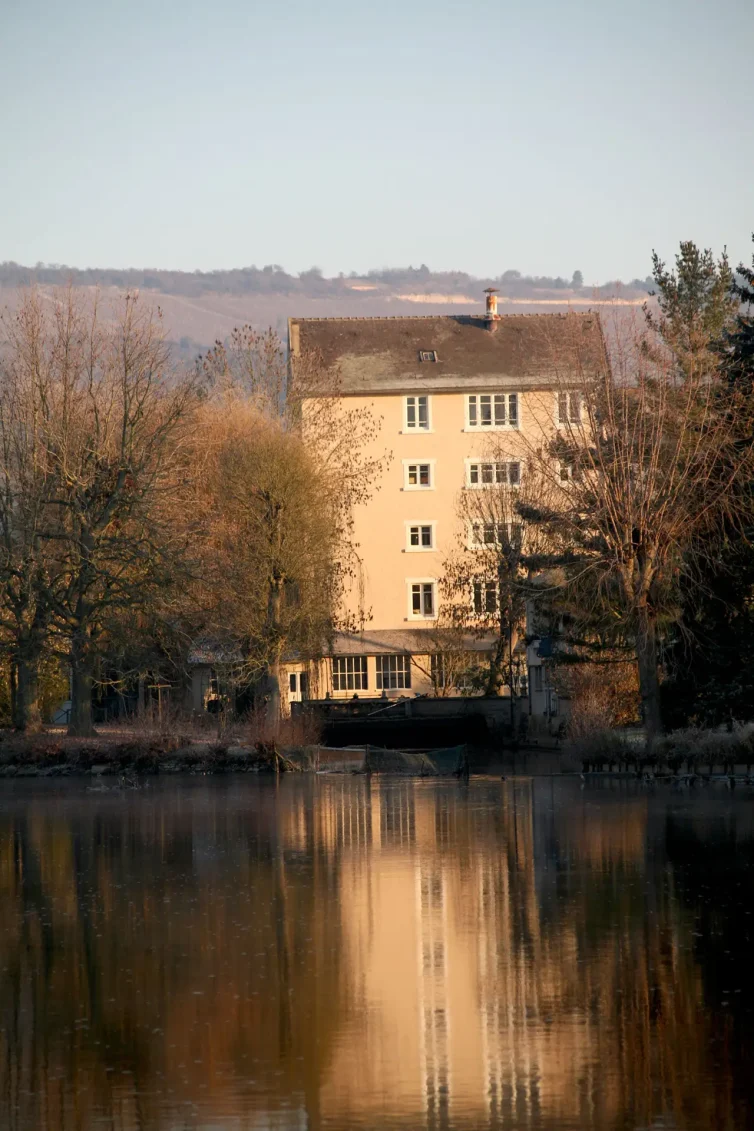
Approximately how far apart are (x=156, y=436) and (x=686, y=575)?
19.6 meters

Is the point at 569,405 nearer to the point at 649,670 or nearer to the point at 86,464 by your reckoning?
the point at 649,670

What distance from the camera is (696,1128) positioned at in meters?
7.87

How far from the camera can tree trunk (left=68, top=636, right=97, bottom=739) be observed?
49281mm

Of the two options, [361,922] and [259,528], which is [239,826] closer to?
[361,922]

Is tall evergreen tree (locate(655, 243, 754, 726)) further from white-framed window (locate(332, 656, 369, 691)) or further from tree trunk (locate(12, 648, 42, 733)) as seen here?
white-framed window (locate(332, 656, 369, 691))

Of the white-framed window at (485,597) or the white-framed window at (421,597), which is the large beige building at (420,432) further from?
the white-framed window at (485,597)

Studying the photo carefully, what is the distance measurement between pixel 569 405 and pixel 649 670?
9953 mm

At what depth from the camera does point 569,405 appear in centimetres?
4519

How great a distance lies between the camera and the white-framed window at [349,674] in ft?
230

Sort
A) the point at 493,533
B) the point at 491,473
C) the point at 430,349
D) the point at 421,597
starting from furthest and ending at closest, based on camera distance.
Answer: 1. the point at 430,349
2. the point at 421,597
3. the point at 491,473
4. the point at 493,533

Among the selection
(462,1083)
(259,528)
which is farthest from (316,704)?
(462,1083)

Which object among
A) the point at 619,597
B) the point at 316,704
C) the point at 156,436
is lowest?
the point at 316,704

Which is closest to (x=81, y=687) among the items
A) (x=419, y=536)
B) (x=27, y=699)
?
(x=27, y=699)

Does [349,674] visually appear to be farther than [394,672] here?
Yes
